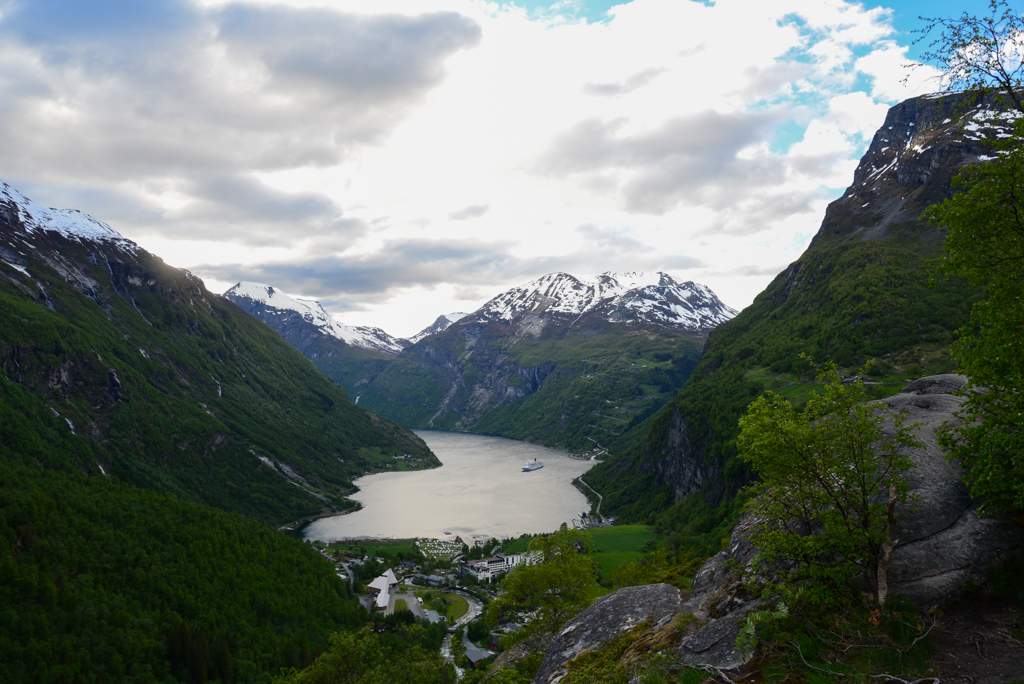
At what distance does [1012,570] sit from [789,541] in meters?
4.04

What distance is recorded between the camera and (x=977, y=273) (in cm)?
1030

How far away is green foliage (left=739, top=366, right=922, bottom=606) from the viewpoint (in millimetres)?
9242

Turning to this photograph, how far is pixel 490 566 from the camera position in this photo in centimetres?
10925

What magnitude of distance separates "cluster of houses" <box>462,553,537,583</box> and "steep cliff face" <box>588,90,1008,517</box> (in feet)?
140

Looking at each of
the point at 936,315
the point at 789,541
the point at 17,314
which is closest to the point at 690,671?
the point at 789,541

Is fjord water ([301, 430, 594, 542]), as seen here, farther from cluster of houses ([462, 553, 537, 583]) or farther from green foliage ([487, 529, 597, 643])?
green foliage ([487, 529, 597, 643])

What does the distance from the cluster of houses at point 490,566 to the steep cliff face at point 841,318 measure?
42811 mm

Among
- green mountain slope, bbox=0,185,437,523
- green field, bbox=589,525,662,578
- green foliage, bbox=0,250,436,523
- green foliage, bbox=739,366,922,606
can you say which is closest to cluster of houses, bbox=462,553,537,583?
green field, bbox=589,525,662,578

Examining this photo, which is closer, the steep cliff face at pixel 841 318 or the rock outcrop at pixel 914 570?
the rock outcrop at pixel 914 570

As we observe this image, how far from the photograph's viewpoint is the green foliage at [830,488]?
9242mm

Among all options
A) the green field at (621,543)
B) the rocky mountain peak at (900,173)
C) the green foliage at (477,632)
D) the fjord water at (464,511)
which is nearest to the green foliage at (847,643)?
the green field at (621,543)

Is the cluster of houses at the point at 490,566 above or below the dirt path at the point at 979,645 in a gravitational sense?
below

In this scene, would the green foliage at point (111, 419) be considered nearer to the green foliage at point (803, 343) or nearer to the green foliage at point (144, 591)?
the green foliage at point (144, 591)

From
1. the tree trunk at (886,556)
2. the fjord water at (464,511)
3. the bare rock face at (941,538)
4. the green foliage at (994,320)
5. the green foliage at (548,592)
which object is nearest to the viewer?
the green foliage at (994,320)
